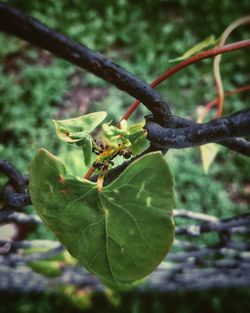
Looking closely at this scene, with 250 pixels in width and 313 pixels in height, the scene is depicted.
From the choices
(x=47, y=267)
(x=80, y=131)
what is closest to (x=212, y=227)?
(x=80, y=131)

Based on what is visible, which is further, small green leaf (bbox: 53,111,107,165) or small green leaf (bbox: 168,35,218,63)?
small green leaf (bbox: 168,35,218,63)

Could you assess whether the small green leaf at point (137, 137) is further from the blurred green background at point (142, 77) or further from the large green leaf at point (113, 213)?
the blurred green background at point (142, 77)

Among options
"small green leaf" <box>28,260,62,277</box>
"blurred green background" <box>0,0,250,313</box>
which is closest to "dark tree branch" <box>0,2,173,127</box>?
"small green leaf" <box>28,260,62,277</box>

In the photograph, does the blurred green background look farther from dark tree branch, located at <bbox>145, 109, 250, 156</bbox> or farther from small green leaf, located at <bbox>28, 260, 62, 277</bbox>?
dark tree branch, located at <bbox>145, 109, 250, 156</bbox>

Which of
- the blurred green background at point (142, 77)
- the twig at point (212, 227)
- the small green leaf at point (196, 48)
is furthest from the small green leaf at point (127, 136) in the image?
the blurred green background at point (142, 77)

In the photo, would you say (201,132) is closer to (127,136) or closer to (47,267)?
(127,136)
